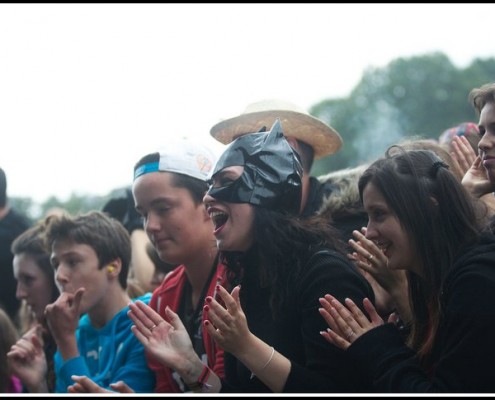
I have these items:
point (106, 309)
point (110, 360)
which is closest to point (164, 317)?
point (110, 360)

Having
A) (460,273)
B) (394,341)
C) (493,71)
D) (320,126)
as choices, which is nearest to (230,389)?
(394,341)

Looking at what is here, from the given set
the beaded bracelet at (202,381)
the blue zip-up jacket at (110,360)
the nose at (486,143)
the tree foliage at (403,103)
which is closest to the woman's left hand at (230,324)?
the beaded bracelet at (202,381)

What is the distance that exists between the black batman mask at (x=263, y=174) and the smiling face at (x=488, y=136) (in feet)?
2.87

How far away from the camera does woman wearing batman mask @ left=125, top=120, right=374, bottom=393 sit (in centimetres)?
334

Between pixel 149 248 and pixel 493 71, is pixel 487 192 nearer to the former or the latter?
pixel 149 248

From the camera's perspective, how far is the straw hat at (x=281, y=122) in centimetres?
504

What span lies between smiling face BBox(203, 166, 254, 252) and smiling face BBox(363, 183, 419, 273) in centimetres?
61

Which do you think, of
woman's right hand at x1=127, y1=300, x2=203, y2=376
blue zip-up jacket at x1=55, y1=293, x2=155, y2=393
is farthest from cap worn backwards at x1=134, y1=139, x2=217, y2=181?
woman's right hand at x1=127, y1=300, x2=203, y2=376

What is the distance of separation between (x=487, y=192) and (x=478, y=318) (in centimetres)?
130

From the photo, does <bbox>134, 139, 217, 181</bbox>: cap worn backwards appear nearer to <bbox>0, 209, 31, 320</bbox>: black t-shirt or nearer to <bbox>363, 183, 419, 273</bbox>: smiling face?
<bbox>363, 183, 419, 273</bbox>: smiling face

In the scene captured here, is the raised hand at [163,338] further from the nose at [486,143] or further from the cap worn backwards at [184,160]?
the nose at [486,143]

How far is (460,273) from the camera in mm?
3023

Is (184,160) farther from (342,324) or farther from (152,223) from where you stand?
(342,324)

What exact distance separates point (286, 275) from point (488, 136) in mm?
1090
